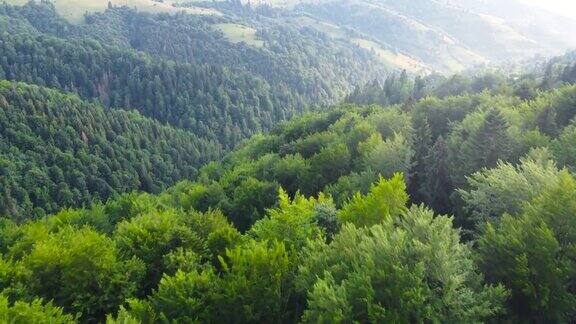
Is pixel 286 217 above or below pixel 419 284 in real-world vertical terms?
below

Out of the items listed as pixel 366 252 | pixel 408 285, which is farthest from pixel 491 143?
pixel 408 285

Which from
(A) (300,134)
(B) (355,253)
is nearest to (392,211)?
(B) (355,253)

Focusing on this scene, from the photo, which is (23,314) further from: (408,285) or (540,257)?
(540,257)

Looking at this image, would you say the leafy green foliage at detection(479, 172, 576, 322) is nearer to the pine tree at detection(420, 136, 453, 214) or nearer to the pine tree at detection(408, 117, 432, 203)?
the pine tree at detection(420, 136, 453, 214)

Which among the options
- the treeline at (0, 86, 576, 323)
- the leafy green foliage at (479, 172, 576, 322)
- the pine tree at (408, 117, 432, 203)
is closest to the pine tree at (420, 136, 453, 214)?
the treeline at (0, 86, 576, 323)

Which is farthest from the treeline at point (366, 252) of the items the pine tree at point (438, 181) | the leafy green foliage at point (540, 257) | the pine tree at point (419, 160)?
the pine tree at point (419, 160)

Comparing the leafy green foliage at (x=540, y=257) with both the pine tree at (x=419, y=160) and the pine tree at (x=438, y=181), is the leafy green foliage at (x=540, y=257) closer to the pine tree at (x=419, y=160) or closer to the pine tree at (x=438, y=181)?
the pine tree at (x=438, y=181)

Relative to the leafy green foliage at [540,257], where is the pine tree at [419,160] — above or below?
below

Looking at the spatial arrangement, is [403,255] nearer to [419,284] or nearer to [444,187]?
[419,284]
